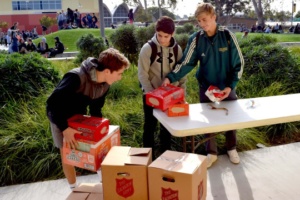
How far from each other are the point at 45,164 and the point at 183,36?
4.45m

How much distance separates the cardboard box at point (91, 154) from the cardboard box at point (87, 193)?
7.0 inches

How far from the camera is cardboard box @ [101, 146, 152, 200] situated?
1977 millimetres

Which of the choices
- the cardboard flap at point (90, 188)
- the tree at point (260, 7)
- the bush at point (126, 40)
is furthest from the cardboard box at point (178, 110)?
the tree at point (260, 7)

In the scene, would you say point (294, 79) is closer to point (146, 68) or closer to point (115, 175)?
point (146, 68)

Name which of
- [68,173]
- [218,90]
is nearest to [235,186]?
[218,90]

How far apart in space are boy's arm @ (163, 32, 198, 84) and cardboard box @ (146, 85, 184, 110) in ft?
0.95

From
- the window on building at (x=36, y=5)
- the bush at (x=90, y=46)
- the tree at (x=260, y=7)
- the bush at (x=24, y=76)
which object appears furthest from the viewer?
the window on building at (x=36, y=5)

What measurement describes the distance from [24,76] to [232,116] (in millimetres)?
3020

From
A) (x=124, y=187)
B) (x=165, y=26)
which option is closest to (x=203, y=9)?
(x=165, y=26)

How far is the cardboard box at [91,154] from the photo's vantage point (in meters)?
2.11

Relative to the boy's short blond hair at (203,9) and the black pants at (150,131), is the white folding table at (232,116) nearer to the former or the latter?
the black pants at (150,131)

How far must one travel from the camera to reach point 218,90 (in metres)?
2.70

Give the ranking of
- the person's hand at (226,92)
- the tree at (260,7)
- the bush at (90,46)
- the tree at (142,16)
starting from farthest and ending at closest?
the tree at (142,16), the tree at (260,7), the bush at (90,46), the person's hand at (226,92)

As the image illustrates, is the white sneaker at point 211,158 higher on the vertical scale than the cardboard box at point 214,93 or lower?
lower
